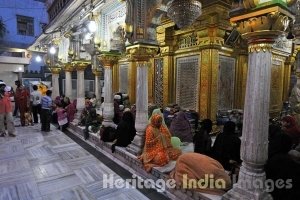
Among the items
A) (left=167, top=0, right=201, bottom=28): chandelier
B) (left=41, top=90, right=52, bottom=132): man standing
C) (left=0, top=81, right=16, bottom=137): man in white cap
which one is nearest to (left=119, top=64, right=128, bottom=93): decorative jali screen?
(left=41, top=90, right=52, bottom=132): man standing

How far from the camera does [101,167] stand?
4637mm

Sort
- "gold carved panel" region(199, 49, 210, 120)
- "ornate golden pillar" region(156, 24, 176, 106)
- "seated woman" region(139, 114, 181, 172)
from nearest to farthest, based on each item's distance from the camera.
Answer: "seated woman" region(139, 114, 181, 172)
"gold carved panel" region(199, 49, 210, 120)
"ornate golden pillar" region(156, 24, 176, 106)

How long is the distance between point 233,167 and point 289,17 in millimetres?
2138

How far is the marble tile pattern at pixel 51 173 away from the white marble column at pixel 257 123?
165 cm

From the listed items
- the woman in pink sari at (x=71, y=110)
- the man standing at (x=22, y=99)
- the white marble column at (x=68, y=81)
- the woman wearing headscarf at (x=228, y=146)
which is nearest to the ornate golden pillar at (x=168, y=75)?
the woman in pink sari at (x=71, y=110)

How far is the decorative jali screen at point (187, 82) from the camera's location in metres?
7.05

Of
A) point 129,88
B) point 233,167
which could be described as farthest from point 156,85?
point 233,167

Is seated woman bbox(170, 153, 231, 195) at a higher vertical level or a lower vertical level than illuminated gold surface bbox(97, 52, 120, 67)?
lower

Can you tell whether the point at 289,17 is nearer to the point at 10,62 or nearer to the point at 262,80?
the point at 262,80

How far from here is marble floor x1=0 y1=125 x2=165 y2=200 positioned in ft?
11.5

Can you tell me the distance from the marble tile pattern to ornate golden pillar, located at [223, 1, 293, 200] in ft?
5.50

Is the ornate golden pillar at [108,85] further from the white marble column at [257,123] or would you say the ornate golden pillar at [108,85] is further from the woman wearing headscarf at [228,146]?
the white marble column at [257,123]

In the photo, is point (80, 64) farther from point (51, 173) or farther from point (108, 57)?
point (51, 173)

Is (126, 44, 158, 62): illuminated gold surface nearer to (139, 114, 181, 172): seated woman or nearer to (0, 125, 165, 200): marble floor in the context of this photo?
(139, 114, 181, 172): seated woman
